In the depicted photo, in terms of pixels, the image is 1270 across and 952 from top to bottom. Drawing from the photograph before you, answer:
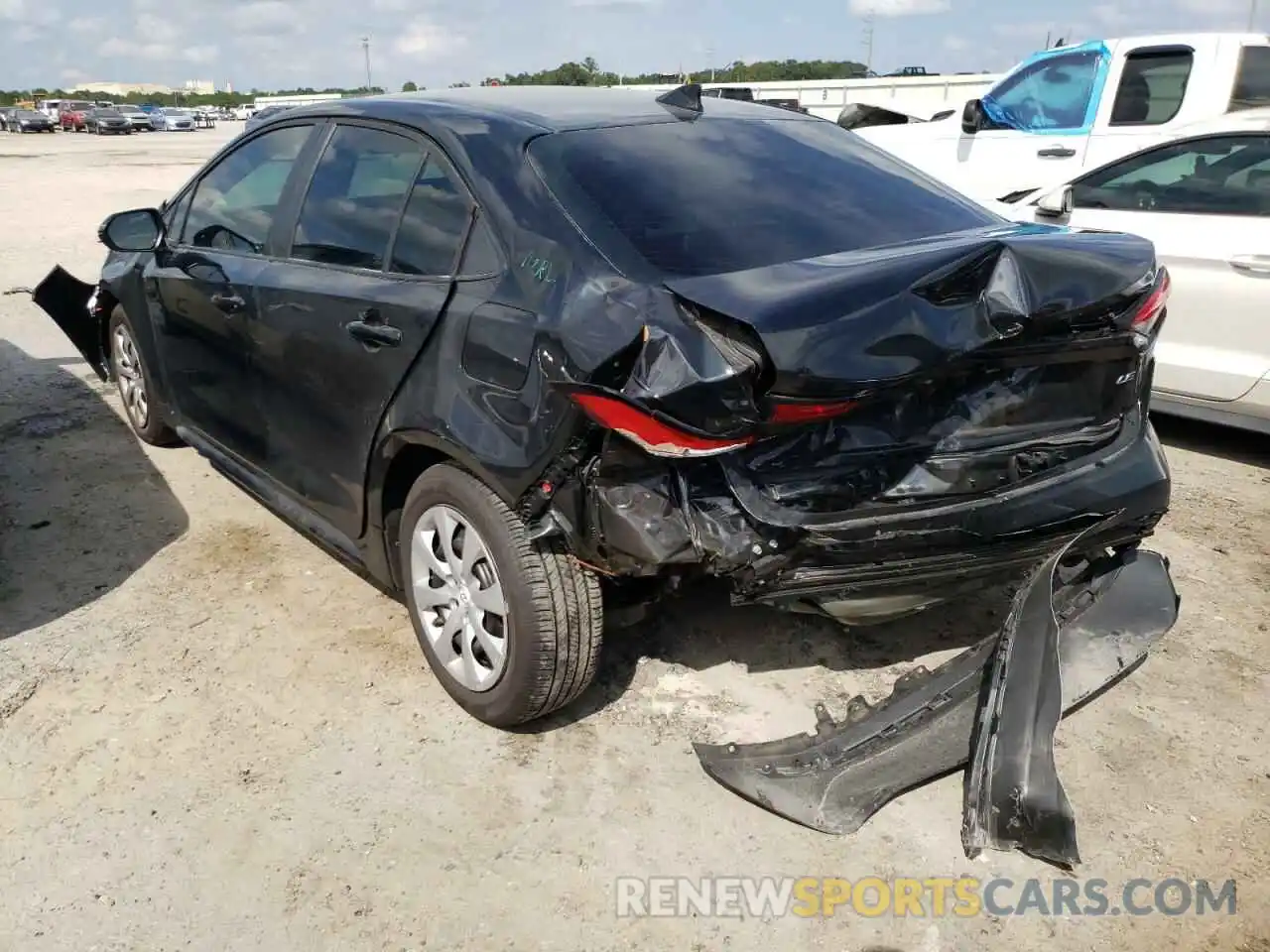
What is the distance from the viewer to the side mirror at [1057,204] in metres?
5.26

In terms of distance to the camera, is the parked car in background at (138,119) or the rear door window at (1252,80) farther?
the parked car in background at (138,119)

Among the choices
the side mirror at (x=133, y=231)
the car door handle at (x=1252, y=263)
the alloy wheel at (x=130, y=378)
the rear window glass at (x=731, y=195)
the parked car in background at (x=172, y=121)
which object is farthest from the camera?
the parked car in background at (x=172, y=121)

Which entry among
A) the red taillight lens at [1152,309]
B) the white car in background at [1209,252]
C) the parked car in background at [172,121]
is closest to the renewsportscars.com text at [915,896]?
the red taillight lens at [1152,309]

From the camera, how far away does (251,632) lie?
3490 millimetres

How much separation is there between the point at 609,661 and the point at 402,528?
80cm

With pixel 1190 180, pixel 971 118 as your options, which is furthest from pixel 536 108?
pixel 971 118

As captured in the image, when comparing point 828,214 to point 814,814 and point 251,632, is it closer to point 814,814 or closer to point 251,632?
point 814,814

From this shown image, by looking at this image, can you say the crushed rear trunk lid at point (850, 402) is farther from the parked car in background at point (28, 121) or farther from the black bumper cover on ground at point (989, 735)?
the parked car in background at point (28, 121)

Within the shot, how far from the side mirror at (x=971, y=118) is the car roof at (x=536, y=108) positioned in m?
4.68

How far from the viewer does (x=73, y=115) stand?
5094 centimetres

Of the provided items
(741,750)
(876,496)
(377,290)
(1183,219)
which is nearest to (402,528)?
(377,290)

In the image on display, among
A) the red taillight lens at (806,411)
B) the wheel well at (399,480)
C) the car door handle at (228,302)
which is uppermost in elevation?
the red taillight lens at (806,411)

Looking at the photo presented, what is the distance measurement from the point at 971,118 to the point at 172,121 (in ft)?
188

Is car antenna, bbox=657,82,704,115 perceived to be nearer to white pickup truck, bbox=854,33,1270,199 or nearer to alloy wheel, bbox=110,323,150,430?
alloy wheel, bbox=110,323,150,430
